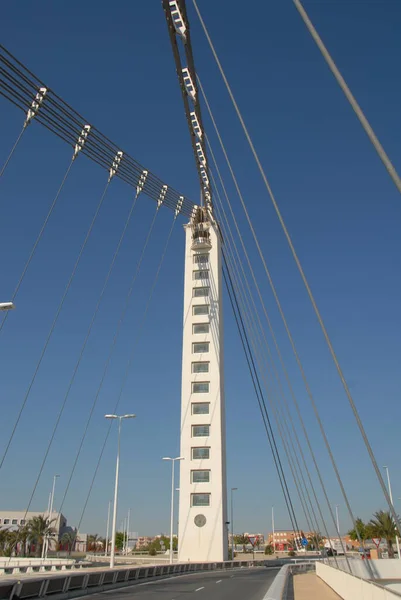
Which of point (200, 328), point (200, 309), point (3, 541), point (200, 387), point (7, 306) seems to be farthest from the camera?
point (3, 541)

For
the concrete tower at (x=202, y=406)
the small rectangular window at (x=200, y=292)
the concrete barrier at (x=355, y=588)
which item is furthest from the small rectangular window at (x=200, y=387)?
the concrete barrier at (x=355, y=588)

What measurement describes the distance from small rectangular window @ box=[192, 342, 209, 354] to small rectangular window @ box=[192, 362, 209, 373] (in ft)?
3.79

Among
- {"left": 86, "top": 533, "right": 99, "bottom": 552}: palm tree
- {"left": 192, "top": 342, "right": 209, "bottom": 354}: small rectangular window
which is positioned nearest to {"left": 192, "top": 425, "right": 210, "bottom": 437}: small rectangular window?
{"left": 192, "top": 342, "right": 209, "bottom": 354}: small rectangular window

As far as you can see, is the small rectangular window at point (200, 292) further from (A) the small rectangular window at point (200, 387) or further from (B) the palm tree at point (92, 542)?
(B) the palm tree at point (92, 542)

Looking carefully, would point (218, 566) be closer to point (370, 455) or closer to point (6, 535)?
point (370, 455)

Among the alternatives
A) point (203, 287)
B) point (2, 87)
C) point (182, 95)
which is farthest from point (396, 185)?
point (203, 287)

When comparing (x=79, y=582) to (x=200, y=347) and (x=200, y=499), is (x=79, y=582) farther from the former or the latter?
(x=200, y=347)

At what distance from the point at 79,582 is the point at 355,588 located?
12.6 meters

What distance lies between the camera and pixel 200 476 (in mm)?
47156

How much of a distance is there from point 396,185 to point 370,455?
25.8 ft

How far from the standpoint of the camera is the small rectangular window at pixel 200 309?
Result: 53.0 m

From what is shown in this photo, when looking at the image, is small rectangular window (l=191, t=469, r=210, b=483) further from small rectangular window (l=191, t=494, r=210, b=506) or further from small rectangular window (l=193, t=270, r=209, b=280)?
small rectangular window (l=193, t=270, r=209, b=280)

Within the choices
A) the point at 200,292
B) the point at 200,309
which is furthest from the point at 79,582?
the point at 200,292

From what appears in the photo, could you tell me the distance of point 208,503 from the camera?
46.2m
